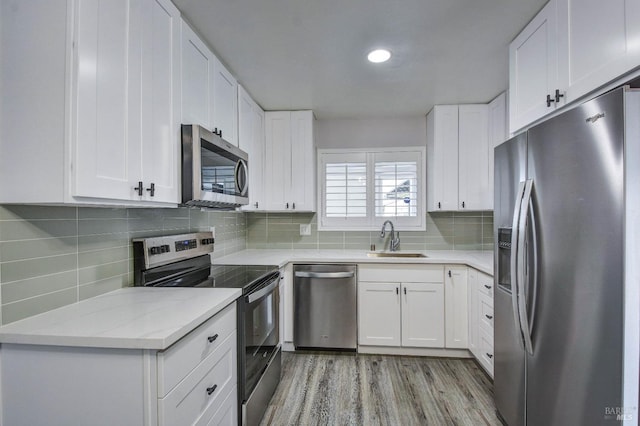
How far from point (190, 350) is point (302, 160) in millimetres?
2197

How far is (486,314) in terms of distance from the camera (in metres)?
2.17

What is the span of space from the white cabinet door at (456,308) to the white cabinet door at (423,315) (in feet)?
0.17

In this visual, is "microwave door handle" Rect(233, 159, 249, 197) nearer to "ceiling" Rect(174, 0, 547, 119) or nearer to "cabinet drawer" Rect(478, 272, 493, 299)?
"ceiling" Rect(174, 0, 547, 119)

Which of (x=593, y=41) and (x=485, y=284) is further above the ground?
(x=593, y=41)

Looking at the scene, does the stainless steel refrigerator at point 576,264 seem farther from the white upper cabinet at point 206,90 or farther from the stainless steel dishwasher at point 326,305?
the white upper cabinet at point 206,90

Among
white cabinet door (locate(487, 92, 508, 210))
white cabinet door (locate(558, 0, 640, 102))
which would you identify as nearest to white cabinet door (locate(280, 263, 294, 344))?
white cabinet door (locate(487, 92, 508, 210))

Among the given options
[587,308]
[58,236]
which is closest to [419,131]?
[587,308]

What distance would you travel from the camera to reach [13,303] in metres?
1.02

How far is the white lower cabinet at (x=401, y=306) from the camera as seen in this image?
261 centimetres

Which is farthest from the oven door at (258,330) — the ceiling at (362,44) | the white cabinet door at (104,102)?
the ceiling at (362,44)

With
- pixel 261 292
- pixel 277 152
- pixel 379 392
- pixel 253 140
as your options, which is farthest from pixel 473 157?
pixel 261 292

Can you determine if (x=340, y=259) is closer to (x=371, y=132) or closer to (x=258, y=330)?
(x=258, y=330)

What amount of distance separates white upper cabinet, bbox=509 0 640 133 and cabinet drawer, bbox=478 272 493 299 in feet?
3.45

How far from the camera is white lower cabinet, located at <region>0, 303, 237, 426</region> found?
900 mm
